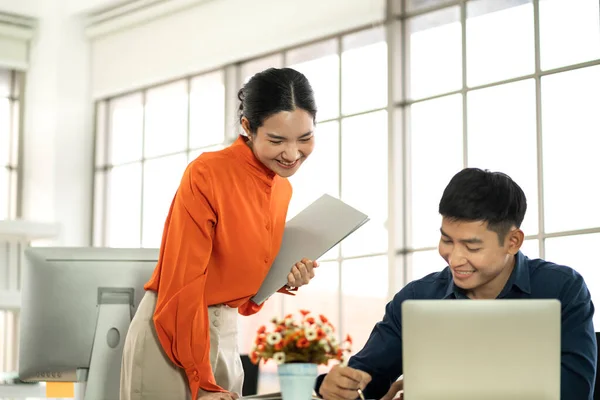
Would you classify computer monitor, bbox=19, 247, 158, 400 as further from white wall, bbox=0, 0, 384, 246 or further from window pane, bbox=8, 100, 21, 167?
window pane, bbox=8, 100, 21, 167

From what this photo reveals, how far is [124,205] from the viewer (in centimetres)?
662

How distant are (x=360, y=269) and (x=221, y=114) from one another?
1.51 meters

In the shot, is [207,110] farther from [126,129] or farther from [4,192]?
[4,192]

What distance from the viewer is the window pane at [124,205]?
650cm

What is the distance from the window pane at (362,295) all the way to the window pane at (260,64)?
132cm

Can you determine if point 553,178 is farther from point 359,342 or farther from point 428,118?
point 359,342

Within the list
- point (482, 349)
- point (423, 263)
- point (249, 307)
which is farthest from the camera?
point (423, 263)

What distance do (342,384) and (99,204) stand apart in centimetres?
514

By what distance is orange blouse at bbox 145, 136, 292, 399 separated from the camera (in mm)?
2107

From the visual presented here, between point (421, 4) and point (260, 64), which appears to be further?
point (260, 64)

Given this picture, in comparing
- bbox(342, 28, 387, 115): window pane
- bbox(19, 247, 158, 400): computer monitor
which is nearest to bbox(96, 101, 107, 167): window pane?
bbox(342, 28, 387, 115): window pane

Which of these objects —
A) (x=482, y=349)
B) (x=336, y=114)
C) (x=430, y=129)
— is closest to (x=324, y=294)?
(x=336, y=114)

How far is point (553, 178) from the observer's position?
14.0 ft

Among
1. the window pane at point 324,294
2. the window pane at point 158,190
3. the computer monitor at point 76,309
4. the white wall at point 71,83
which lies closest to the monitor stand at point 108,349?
the computer monitor at point 76,309
